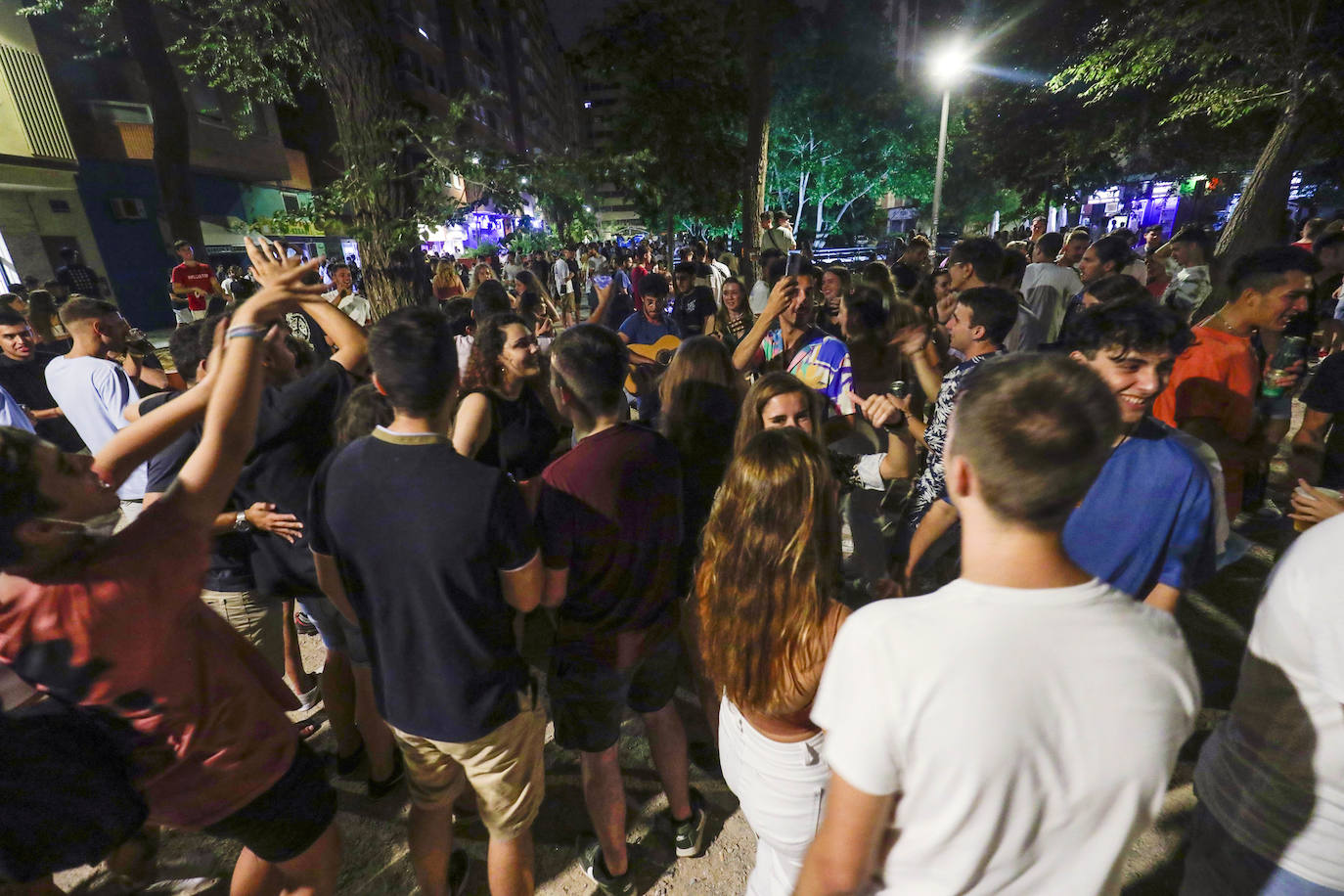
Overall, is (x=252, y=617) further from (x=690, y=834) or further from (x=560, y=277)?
(x=560, y=277)

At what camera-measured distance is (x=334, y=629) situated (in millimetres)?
2875

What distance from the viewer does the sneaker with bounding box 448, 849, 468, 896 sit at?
2428mm

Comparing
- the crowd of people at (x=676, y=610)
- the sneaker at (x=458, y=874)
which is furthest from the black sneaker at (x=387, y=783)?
the sneaker at (x=458, y=874)

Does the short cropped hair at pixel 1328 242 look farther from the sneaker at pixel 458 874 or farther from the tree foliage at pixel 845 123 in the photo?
the tree foliage at pixel 845 123

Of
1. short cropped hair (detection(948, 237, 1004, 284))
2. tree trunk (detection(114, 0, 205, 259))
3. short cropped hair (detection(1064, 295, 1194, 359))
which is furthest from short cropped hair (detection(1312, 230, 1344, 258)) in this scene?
tree trunk (detection(114, 0, 205, 259))

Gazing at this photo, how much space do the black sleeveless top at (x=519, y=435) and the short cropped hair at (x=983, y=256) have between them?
384 cm

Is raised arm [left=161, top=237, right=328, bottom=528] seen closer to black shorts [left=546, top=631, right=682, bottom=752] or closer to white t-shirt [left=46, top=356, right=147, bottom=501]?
black shorts [left=546, top=631, right=682, bottom=752]

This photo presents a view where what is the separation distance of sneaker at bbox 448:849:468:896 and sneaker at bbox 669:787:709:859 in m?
0.90

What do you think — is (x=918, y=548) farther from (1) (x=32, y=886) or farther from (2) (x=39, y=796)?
(1) (x=32, y=886)

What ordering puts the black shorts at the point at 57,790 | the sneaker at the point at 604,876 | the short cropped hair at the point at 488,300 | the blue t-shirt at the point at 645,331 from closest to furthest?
the black shorts at the point at 57,790 → the sneaker at the point at 604,876 → the short cropped hair at the point at 488,300 → the blue t-shirt at the point at 645,331

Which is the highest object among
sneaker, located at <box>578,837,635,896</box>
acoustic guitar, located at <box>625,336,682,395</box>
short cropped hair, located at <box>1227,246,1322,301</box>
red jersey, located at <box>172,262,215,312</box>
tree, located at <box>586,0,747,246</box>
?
tree, located at <box>586,0,747,246</box>

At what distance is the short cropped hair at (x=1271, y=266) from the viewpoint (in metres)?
2.73

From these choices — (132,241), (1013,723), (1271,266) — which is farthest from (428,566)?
(132,241)

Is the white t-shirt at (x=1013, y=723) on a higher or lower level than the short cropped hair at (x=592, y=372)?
lower
